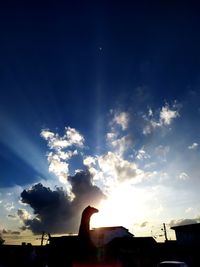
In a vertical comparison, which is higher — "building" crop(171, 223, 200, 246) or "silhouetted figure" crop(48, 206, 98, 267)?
"building" crop(171, 223, 200, 246)

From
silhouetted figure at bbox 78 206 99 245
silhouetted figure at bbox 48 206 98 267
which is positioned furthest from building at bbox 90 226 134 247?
silhouetted figure at bbox 78 206 99 245

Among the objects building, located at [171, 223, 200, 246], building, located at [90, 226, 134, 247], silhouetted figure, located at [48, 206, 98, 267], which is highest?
building, located at [90, 226, 134, 247]

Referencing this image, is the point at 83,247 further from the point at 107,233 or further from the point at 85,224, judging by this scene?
the point at 107,233

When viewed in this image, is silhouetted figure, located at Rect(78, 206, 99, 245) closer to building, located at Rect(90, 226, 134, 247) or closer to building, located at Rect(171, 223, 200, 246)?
building, located at Rect(171, 223, 200, 246)

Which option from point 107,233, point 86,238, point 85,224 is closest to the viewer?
point 86,238

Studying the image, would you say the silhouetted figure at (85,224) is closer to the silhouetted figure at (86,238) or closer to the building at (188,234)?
the silhouetted figure at (86,238)

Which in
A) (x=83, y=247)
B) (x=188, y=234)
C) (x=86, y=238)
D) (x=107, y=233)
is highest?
(x=107, y=233)

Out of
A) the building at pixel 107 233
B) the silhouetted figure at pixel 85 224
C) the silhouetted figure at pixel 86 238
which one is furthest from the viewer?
the building at pixel 107 233

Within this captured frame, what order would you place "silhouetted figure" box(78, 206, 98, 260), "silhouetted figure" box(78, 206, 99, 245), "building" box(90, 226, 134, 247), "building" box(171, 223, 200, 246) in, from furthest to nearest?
"building" box(90, 226, 134, 247) → "building" box(171, 223, 200, 246) → "silhouetted figure" box(78, 206, 99, 245) → "silhouetted figure" box(78, 206, 98, 260)

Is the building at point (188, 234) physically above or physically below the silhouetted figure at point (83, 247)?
above

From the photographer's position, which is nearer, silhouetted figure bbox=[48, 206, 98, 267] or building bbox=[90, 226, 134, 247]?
silhouetted figure bbox=[48, 206, 98, 267]

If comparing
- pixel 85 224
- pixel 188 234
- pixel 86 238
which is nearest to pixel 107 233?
pixel 188 234

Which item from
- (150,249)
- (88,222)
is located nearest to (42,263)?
(88,222)

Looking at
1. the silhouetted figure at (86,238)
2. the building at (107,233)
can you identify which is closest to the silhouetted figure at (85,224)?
the silhouetted figure at (86,238)
